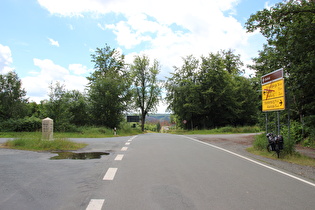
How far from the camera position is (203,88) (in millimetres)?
46875

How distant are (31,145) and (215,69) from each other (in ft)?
129

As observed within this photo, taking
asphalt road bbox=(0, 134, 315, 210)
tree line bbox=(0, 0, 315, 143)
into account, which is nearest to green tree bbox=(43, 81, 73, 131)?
tree line bbox=(0, 0, 315, 143)

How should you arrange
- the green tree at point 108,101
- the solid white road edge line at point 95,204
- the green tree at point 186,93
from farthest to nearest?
the green tree at point 186,93
the green tree at point 108,101
the solid white road edge line at point 95,204

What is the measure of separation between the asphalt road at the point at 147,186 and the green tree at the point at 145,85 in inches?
1972

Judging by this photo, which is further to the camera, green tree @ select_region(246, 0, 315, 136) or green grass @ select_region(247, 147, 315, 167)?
green tree @ select_region(246, 0, 315, 136)

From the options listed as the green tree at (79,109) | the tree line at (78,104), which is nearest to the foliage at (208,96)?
the tree line at (78,104)

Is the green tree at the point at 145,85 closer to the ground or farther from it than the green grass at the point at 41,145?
farther from it

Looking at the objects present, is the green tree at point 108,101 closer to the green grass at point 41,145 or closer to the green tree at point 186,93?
the green tree at point 186,93

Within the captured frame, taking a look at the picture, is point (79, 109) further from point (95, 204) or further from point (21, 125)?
point (95, 204)

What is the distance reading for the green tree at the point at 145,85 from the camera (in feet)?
188

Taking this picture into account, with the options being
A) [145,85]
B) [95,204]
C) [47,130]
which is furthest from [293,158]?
[145,85]

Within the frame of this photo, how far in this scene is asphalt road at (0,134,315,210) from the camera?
401 centimetres

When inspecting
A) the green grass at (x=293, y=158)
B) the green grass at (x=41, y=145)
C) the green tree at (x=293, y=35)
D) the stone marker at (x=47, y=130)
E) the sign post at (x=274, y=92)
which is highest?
the green tree at (x=293, y=35)

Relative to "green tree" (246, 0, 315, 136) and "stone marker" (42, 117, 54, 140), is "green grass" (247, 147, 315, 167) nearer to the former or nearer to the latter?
"green tree" (246, 0, 315, 136)
